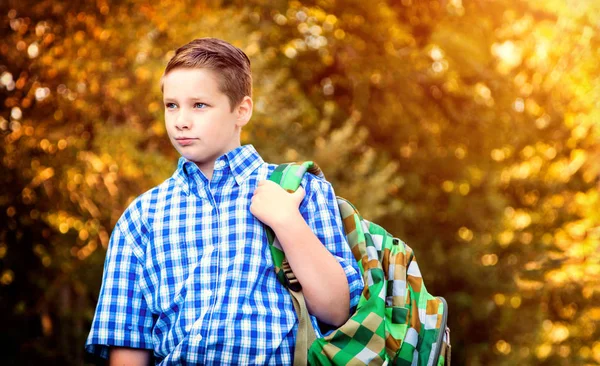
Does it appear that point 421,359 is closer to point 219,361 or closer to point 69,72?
point 219,361

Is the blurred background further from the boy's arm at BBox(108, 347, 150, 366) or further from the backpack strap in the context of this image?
the backpack strap

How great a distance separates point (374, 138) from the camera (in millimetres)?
7004

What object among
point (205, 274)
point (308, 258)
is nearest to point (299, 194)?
point (308, 258)

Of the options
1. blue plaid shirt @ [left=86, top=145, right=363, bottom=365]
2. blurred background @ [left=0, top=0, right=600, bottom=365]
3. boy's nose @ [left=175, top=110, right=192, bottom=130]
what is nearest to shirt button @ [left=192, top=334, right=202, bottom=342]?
blue plaid shirt @ [left=86, top=145, right=363, bottom=365]

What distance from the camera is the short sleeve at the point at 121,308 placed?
1848mm

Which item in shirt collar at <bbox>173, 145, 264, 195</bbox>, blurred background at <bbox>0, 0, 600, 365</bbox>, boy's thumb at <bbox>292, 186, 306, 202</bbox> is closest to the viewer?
boy's thumb at <bbox>292, 186, 306, 202</bbox>

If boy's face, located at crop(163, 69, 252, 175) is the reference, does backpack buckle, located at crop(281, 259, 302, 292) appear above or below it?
below

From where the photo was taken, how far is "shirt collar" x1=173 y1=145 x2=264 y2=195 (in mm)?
1978

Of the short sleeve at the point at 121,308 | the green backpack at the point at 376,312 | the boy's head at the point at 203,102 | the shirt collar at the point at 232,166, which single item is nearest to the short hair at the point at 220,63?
the boy's head at the point at 203,102

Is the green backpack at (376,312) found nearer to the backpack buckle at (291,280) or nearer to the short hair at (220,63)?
the backpack buckle at (291,280)

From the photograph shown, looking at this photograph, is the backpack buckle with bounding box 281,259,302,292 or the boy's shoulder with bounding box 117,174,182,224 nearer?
the backpack buckle with bounding box 281,259,302,292

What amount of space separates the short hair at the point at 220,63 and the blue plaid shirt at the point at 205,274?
185 mm

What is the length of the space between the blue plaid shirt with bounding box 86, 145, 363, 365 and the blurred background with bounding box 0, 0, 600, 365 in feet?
8.44

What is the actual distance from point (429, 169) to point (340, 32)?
5.64 ft
